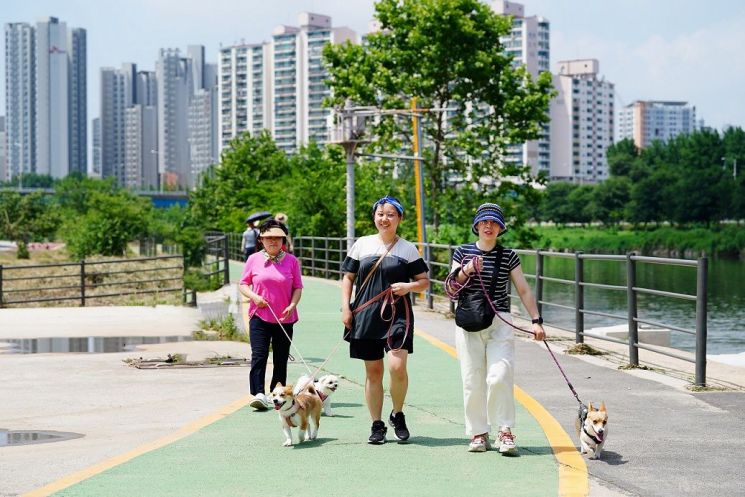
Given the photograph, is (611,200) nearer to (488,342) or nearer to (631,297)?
(631,297)

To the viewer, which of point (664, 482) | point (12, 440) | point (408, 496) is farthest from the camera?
point (12, 440)

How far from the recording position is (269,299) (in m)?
9.20

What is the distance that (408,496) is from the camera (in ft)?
19.7

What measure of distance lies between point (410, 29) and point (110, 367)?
37.1m

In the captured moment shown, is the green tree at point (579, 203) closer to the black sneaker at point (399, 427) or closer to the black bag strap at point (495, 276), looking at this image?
the black sneaker at point (399, 427)

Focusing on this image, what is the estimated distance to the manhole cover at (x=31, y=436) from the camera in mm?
8133

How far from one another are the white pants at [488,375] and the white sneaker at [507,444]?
0.25 feet

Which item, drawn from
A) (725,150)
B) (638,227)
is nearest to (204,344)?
(638,227)

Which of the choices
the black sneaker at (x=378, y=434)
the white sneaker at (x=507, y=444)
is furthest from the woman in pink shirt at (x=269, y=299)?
the white sneaker at (x=507, y=444)

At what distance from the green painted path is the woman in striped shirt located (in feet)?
0.78

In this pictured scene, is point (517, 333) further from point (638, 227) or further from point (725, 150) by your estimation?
point (725, 150)

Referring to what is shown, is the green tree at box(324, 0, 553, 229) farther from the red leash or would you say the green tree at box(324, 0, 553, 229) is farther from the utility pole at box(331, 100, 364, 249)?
the red leash

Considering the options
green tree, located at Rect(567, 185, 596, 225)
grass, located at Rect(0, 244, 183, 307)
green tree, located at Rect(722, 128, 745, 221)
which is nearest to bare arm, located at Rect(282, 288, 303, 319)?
grass, located at Rect(0, 244, 183, 307)

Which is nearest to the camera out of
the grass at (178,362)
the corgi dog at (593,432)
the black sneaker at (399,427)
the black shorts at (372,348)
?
the corgi dog at (593,432)
